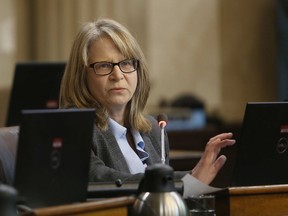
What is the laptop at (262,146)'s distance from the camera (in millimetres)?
3680

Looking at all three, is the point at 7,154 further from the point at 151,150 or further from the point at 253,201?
the point at 253,201

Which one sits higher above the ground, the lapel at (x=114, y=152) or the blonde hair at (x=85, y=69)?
the blonde hair at (x=85, y=69)

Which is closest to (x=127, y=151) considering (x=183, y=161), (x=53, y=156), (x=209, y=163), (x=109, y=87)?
(x=109, y=87)

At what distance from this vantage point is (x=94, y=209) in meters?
3.23

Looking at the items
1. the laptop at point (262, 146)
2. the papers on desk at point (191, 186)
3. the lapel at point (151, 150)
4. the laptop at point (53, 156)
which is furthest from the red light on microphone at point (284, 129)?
the laptop at point (53, 156)

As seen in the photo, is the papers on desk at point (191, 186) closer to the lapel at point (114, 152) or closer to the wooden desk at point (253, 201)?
the wooden desk at point (253, 201)

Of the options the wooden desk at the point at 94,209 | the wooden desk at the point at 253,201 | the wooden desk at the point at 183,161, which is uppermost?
the wooden desk at the point at 94,209

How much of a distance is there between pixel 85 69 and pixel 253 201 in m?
0.87

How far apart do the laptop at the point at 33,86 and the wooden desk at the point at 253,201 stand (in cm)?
231

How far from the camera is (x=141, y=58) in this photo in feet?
13.4

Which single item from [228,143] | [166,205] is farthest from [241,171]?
[166,205]

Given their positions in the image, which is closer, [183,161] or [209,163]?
[209,163]

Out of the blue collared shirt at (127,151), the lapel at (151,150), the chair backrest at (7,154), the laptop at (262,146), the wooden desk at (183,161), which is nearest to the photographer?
the laptop at (262,146)

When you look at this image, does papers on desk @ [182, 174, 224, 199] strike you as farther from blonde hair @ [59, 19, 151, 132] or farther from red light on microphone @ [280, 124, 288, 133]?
blonde hair @ [59, 19, 151, 132]
